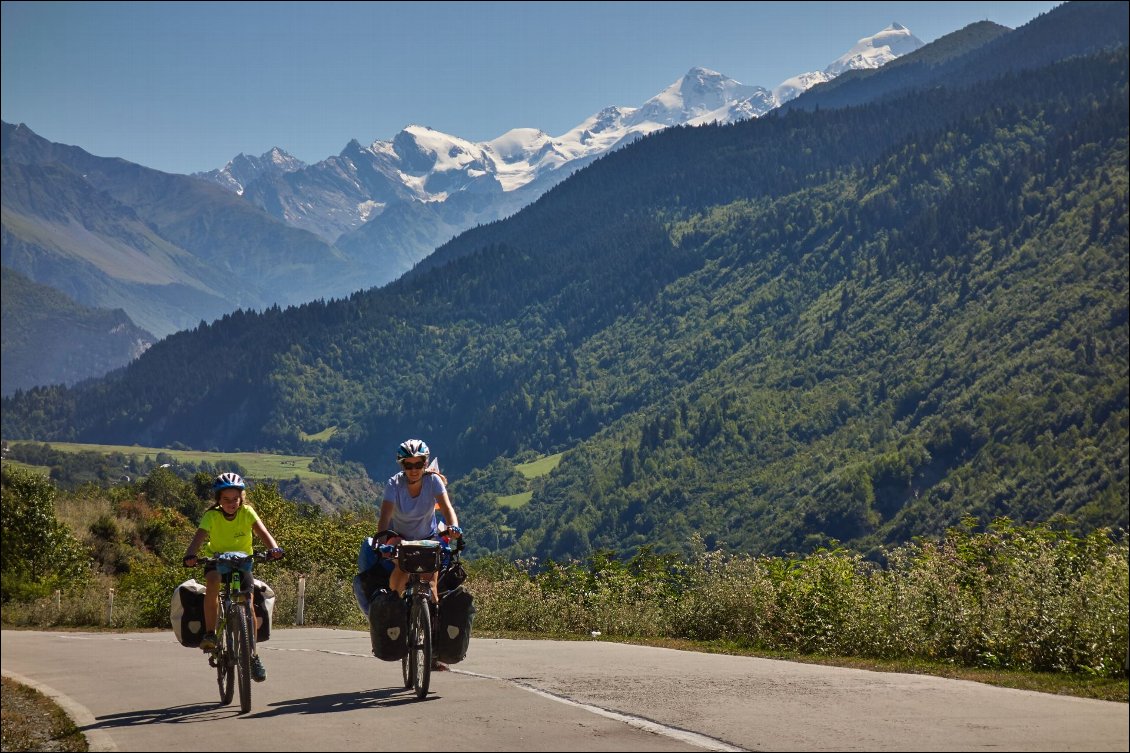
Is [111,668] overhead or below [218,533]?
below

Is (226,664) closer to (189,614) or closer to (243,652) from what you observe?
(243,652)

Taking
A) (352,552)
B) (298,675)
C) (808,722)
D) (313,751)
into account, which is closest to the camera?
(313,751)

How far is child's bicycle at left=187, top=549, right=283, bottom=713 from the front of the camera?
11.6m

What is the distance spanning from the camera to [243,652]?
461 inches

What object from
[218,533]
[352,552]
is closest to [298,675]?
[218,533]

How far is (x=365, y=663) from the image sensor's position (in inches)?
602

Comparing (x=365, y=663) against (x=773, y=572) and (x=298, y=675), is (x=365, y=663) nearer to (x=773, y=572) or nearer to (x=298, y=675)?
(x=298, y=675)

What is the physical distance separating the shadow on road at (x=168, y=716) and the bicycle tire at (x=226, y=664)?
5.1 inches

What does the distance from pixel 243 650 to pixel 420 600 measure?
1674 millimetres

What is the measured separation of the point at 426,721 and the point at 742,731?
8.27 ft

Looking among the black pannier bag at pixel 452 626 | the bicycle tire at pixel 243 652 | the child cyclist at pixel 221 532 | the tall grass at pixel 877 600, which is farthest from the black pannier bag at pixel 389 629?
the tall grass at pixel 877 600

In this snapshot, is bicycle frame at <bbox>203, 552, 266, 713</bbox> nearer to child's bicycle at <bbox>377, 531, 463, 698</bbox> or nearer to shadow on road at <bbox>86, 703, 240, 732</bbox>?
Result: shadow on road at <bbox>86, 703, 240, 732</bbox>

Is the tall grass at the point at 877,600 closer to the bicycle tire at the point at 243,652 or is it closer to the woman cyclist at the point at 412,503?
the woman cyclist at the point at 412,503

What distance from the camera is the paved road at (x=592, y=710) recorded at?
9172 mm
